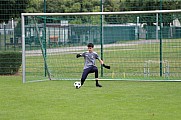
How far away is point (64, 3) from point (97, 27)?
1256cm

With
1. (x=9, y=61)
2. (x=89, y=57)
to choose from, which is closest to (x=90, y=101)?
(x=89, y=57)

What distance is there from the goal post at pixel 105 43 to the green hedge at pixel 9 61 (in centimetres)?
42

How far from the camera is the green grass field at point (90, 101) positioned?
1038 centimetres

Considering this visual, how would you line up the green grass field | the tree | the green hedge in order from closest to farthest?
1. the green grass field
2. the green hedge
3. the tree

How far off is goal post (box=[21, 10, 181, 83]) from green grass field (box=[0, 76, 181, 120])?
3001mm

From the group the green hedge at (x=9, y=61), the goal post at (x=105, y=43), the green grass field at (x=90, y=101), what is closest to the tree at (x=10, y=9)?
the goal post at (x=105, y=43)

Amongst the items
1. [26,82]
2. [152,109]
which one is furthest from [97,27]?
[152,109]

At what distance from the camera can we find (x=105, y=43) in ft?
67.7

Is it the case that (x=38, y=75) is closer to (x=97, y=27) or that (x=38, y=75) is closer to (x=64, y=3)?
(x=97, y=27)

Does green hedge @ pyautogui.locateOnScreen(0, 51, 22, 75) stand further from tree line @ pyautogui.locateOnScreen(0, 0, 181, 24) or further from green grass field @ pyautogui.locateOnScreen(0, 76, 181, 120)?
green grass field @ pyautogui.locateOnScreen(0, 76, 181, 120)

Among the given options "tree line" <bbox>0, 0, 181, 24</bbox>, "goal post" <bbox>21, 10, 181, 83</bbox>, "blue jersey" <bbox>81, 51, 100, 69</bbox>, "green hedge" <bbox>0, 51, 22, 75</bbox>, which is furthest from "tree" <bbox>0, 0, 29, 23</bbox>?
"blue jersey" <bbox>81, 51, 100, 69</bbox>

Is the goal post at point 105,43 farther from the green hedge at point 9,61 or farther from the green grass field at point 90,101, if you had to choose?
the green grass field at point 90,101

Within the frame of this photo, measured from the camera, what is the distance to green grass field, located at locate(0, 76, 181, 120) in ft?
34.0

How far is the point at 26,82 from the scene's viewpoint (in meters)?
17.5
